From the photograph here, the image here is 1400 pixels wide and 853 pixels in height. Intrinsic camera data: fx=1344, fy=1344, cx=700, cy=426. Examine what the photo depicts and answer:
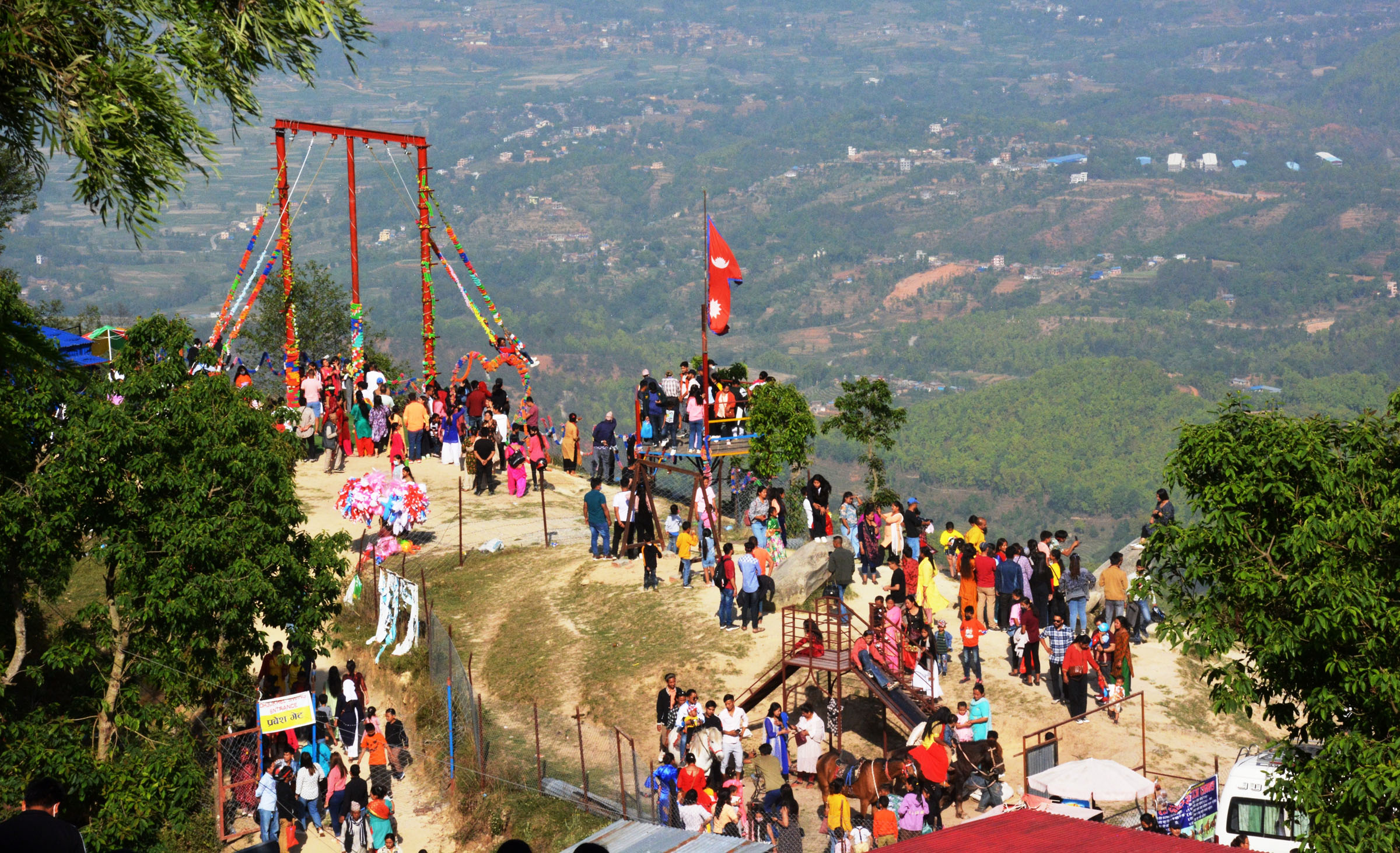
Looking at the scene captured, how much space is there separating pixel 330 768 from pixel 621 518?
8.15 meters

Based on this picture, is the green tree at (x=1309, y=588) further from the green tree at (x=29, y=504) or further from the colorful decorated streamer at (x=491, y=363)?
the colorful decorated streamer at (x=491, y=363)

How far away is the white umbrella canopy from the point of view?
1650cm

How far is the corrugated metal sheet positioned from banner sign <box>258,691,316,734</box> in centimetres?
879

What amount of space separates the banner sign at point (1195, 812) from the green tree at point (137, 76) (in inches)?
528

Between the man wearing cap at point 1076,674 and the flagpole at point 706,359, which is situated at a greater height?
the flagpole at point 706,359

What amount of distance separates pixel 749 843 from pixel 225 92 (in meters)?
6.39

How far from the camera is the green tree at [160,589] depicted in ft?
52.4

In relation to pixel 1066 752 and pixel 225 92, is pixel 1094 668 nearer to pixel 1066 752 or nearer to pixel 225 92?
pixel 1066 752

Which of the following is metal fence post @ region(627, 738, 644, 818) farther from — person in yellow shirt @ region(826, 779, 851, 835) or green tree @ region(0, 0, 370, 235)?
green tree @ region(0, 0, 370, 235)

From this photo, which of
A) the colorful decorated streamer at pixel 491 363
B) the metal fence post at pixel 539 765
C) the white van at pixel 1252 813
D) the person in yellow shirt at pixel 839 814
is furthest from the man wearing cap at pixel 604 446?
the white van at pixel 1252 813

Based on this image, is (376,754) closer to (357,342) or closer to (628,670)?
(628,670)

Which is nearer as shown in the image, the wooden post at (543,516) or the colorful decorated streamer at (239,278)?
the wooden post at (543,516)

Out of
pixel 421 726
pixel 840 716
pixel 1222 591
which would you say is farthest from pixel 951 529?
pixel 1222 591

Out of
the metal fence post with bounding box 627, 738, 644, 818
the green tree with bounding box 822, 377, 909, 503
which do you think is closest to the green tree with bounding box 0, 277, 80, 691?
the metal fence post with bounding box 627, 738, 644, 818
